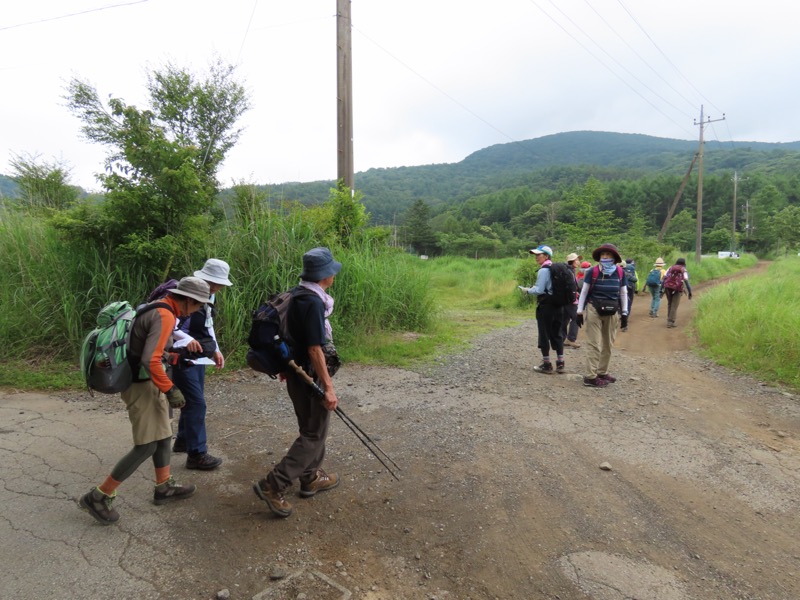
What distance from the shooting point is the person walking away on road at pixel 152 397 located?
9.32 ft

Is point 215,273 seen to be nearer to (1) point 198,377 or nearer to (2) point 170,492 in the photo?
(1) point 198,377

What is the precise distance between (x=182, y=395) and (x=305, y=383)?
31.9 inches

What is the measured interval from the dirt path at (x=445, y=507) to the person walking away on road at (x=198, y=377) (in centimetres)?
15

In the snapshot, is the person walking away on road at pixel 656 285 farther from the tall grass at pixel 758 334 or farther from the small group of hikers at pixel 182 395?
the small group of hikers at pixel 182 395

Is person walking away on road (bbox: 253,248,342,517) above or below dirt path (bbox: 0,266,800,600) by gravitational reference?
above

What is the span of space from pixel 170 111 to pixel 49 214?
349 cm

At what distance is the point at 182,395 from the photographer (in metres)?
3.03

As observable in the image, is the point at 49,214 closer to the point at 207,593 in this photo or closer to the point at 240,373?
the point at 240,373

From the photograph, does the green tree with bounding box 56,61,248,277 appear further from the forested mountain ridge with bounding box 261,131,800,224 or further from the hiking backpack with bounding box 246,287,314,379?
the forested mountain ridge with bounding box 261,131,800,224

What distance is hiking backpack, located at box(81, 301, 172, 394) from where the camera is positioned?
9.05ft

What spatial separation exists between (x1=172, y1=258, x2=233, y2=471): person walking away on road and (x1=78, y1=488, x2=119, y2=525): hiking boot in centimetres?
76

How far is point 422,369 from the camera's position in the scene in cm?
673

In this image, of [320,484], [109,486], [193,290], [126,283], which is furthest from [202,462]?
[126,283]

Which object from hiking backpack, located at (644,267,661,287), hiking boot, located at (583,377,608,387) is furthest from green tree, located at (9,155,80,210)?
hiking backpack, located at (644,267,661,287)
